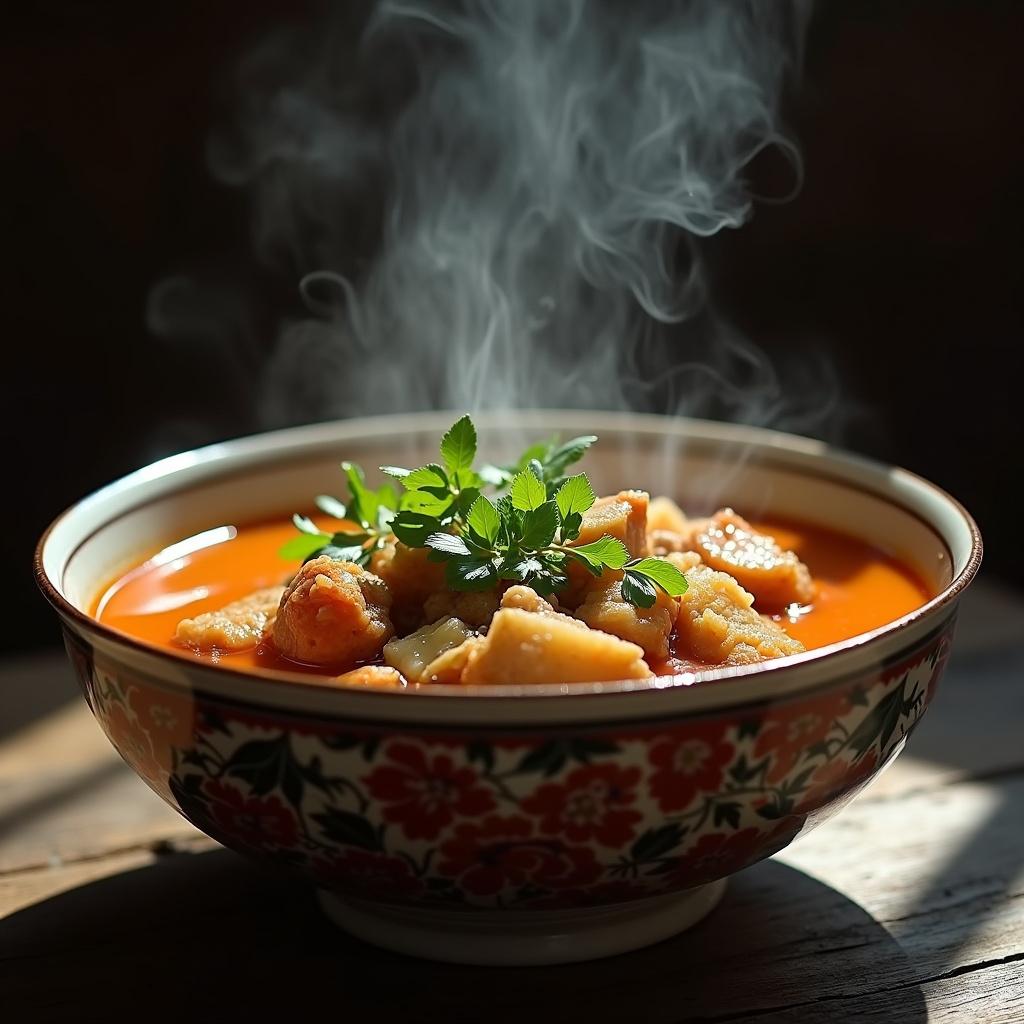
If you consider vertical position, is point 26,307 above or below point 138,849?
above

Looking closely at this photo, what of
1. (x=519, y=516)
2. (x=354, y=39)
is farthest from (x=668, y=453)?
(x=354, y=39)

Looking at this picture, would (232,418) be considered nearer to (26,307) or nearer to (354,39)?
(26,307)

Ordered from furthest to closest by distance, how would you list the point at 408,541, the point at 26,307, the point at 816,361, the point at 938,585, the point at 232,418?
the point at 816,361 < the point at 232,418 < the point at 26,307 < the point at 938,585 < the point at 408,541

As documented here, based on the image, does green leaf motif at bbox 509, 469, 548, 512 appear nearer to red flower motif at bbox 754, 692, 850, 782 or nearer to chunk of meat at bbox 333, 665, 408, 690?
chunk of meat at bbox 333, 665, 408, 690

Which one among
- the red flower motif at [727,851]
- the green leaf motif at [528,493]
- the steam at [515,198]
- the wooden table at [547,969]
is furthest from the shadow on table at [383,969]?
the steam at [515,198]

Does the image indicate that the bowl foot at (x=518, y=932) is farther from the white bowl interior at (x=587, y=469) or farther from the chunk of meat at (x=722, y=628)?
the white bowl interior at (x=587, y=469)
